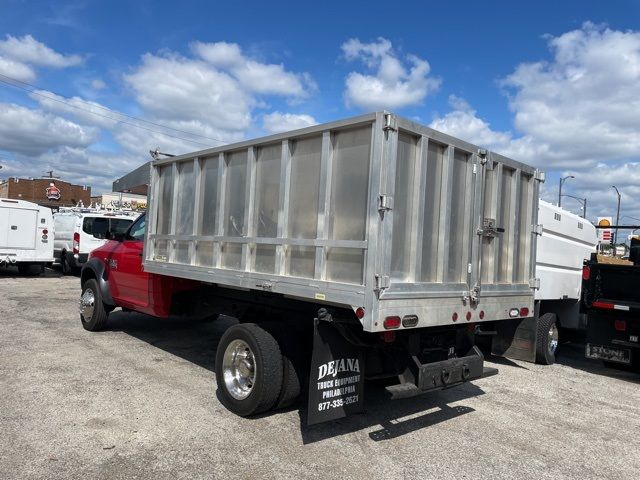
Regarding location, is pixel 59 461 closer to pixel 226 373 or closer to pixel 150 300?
pixel 226 373

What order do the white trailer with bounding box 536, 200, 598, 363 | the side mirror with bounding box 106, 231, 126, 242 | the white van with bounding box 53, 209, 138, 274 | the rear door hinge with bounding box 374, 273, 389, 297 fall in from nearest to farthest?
the rear door hinge with bounding box 374, 273, 389, 297 → the white trailer with bounding box 536, 200, 598, 363 → the side mirror with bounding box 106, 231, 126, 242 → the white van with bounding box 53, 209, 138, 274

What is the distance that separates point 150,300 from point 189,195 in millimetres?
1733

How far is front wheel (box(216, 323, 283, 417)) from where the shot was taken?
15.2ft

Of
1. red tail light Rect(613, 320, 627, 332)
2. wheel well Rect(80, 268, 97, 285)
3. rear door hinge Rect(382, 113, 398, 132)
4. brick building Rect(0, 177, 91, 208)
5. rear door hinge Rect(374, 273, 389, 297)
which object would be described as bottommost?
red tail light Rect(613, 320, 627, 332)

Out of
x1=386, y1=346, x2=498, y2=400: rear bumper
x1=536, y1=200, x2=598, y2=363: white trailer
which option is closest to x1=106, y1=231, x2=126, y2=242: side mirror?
x1=386, y1=346, x2=498, y2=400: rear bumper

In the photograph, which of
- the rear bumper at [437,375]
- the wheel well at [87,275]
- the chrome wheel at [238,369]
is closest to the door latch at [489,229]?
the rear bumper at [437,375]

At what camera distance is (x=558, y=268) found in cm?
794

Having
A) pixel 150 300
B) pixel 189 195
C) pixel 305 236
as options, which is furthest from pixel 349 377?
pixel 150 300

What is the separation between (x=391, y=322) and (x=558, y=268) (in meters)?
5.04

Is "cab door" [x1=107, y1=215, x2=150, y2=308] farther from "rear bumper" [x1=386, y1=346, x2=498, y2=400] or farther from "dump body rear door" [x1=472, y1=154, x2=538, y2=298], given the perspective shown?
"dump body rear door" [x1=472, y1=154, x2=538, y2=298]

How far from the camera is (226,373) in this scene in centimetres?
515

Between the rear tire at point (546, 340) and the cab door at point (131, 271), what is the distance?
5.54 metres

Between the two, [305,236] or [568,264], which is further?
[568,264]

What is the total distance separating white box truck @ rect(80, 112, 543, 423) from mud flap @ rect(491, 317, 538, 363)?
1.69 metres
